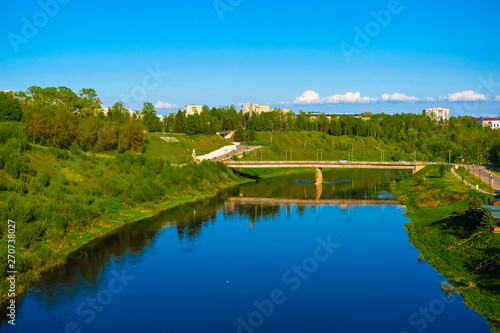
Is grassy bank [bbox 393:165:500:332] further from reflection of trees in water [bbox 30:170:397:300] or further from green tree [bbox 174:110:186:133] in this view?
green tree [bbox 174:110:186:133]

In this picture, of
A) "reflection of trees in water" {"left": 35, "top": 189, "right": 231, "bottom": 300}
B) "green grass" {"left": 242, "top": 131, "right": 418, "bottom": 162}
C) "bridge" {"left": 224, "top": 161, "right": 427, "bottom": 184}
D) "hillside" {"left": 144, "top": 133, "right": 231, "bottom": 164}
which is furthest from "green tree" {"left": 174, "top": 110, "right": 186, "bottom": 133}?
"reflection of trees in water" {"left": 35, "top": 189, "right": 231, "bottom": 300}

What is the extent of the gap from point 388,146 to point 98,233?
12937 cm

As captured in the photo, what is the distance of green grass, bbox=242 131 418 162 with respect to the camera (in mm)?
137375

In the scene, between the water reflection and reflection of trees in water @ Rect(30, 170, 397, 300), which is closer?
reflection of trees in water @ Rect(30, 170, 397, 300)

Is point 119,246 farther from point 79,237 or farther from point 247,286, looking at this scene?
point 247,286

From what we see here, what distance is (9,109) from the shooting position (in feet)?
254

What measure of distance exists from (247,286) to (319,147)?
118 meters

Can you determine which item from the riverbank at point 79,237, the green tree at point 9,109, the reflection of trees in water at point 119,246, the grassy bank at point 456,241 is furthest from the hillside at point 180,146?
the grassy bank at point 456,241

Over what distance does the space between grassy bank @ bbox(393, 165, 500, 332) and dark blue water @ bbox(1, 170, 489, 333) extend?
1149 mm

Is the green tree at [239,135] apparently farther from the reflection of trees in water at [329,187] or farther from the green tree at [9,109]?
the green tree at [9,109]

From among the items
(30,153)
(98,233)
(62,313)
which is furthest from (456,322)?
(30,153)

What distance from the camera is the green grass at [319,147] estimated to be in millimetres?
137375

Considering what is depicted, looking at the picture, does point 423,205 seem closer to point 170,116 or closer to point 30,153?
point 30,153

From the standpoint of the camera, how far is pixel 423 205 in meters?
65.8
